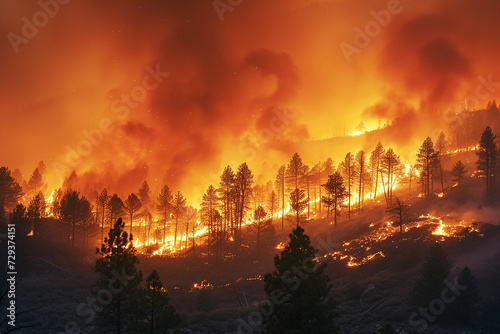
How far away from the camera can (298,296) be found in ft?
58.6

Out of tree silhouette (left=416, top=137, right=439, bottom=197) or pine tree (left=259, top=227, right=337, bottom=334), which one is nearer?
pine tree (left=259, top=227, right=337, bottom=334)

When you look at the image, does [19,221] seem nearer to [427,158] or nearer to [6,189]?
[6,189]

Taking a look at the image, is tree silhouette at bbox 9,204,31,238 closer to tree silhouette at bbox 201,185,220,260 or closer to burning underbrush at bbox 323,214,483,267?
tree silhouette at bbox 201,185,220,260

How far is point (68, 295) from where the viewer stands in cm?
3897

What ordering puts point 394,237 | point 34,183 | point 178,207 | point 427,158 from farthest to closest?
point 34,183 < point 178,207 < point 427,158 < point 394,237

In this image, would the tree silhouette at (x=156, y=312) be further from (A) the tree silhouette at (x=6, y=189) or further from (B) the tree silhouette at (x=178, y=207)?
(A) the tree silhouette at (x=6, y=189)

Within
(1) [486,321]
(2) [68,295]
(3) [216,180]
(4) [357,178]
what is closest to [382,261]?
(1) [486,321]

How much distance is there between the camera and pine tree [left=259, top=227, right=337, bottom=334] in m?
17.4

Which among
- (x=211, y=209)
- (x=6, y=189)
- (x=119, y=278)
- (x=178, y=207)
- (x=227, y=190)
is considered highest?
(x=6, y=189)

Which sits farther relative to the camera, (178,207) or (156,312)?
(178,207)

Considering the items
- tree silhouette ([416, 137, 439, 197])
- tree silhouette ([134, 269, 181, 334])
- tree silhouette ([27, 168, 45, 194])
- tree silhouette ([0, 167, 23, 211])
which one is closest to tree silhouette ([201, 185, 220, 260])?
tree silhouette ([134, 269, 181, 334])

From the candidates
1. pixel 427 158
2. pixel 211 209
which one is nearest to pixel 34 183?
pixel 211 209

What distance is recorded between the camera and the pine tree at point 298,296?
17.4 meters

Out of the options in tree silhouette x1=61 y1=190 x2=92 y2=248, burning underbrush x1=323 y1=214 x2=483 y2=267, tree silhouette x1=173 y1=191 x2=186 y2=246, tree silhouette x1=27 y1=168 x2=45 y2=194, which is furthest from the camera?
tree silhouette x1=27 y1=168 x2=45 y2=194
